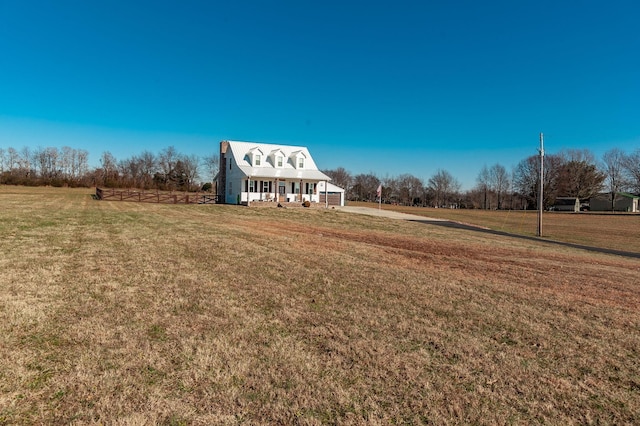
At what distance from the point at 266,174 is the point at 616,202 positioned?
90.9 meters

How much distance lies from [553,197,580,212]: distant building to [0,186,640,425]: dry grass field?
94722 mm

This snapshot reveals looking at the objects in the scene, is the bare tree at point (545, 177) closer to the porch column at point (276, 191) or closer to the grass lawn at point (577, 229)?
the grass lawn at point (577, 229)

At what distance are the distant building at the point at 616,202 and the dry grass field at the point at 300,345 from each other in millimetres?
97773

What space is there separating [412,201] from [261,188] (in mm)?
78926

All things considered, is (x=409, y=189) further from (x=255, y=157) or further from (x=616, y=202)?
(x=255, y=157)

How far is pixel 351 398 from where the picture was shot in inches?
117

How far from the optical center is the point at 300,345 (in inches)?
156

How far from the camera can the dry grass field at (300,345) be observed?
2.83 m

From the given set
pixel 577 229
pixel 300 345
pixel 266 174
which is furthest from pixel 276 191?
pixel 300 345

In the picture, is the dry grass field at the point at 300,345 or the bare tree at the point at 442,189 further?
the bare tree at the point at 442,189

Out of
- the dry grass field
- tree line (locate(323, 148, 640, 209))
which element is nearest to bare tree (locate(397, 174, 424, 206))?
tree line (locate(323, 148, 640, 209))

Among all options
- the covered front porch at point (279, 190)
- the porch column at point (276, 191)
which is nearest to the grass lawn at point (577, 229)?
the covered front porch at point (279, 190)

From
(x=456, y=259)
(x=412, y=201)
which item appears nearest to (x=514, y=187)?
(x=412, y=201)

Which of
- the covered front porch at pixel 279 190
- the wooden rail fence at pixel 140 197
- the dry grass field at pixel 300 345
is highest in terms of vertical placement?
the covered front porch at pixel 279 190
